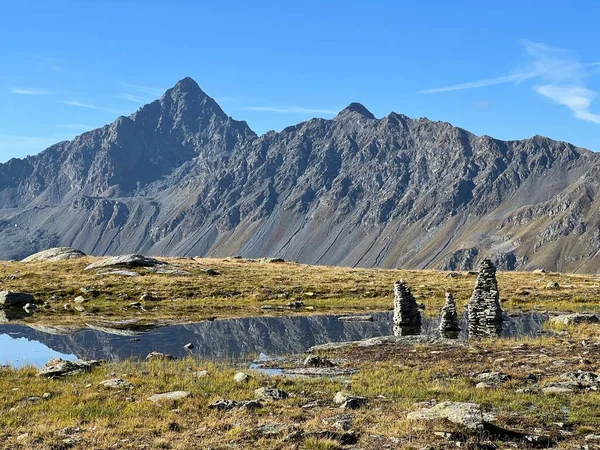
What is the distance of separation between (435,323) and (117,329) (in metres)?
24.8

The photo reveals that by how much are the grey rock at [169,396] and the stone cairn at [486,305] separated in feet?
87.1

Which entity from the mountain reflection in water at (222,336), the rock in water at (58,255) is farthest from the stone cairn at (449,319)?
the rock in water at (58,255)

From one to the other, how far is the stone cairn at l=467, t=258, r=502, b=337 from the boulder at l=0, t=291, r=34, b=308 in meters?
46.7

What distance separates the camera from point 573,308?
189 ft

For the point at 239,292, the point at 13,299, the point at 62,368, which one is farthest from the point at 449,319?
the point at 13,299

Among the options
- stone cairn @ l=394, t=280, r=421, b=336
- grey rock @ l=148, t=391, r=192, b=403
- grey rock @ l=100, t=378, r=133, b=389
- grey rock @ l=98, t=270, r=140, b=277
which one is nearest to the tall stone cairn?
stone cairn @ l=394, t=280, r=421, b=336

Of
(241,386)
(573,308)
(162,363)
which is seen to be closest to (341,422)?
(241,386)

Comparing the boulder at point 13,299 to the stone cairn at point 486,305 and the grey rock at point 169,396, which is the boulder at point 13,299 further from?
the grey rock at point 169,396

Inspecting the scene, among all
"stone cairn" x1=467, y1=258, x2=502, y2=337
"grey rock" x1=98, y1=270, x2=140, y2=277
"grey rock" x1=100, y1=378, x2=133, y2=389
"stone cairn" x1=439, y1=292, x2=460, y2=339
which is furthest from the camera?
"grey rock" x1=98, y1=270, x2=140, y2=277

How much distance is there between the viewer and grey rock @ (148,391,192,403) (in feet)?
65.2

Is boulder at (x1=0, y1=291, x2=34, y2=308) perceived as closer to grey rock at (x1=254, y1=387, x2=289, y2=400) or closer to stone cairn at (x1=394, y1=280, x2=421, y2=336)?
stone cairn at (x1=394, y1=280, x2=421, y2=336)

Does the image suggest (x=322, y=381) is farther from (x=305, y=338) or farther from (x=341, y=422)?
(x=305, y=338)

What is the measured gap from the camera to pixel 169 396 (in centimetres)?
2023

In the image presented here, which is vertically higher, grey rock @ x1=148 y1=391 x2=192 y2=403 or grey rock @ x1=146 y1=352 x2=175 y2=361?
grey rock @ x1=148 y1=391 x2=192 y2=403
